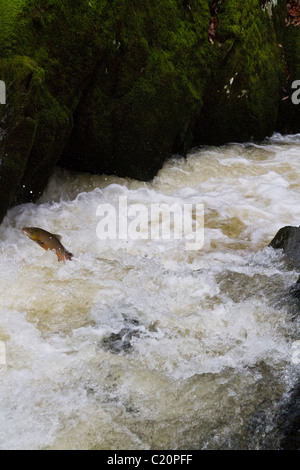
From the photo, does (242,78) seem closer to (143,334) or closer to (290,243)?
(290,243)

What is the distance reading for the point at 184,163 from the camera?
7102 millimetres

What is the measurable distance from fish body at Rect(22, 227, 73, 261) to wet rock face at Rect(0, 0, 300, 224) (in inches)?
14.3

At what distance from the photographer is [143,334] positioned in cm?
369

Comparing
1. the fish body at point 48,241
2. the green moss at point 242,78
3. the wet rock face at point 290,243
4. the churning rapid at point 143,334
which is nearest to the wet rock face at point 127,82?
the green moss at point 242,78

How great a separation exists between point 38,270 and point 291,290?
2.07 m

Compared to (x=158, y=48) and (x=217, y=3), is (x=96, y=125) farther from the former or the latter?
(x=217, y=3)

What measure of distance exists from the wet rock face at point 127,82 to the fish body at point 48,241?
14.3 inches

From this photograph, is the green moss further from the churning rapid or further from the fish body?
the fish body

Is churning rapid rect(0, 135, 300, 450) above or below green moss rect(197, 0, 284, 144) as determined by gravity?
below

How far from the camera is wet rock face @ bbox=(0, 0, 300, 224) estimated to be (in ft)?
16.6

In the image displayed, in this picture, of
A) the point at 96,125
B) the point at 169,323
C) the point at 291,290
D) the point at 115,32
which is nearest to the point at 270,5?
the point at 115,32

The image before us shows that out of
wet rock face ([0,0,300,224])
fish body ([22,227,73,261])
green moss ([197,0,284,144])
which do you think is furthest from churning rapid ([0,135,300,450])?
green moss ([197,0,284,144])

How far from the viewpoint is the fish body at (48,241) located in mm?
4590
